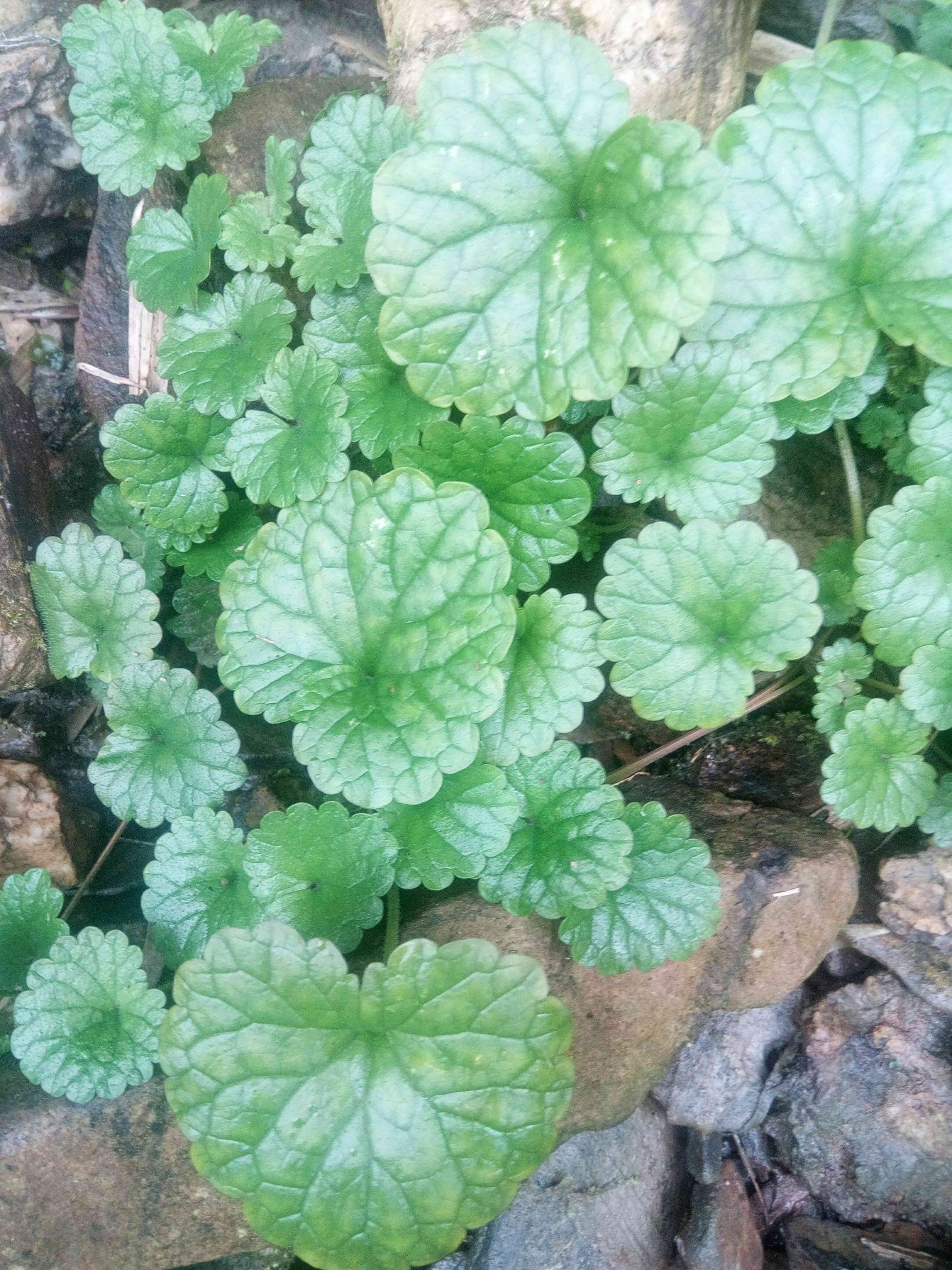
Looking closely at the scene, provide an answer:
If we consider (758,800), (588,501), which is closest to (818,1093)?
(758,800)

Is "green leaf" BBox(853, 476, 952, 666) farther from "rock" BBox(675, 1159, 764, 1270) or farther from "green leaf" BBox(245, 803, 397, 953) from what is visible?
"rock" BBox(675, 1159, 764, 1270)

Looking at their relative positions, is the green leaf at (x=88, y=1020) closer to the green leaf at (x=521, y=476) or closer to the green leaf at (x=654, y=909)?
the green leaf at (x=654, y=909)

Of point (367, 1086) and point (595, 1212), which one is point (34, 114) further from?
point (595, 1212)

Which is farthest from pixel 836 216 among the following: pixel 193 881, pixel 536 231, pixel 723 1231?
pixel 723 1231

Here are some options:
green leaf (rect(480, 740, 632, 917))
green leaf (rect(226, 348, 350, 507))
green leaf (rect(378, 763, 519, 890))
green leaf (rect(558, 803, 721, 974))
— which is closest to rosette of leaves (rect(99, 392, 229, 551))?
green leaf (rect(226, 348, 350, 507))

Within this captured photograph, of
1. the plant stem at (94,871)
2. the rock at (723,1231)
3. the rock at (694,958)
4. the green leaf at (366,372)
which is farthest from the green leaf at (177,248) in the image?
the rock at (723,1231)
